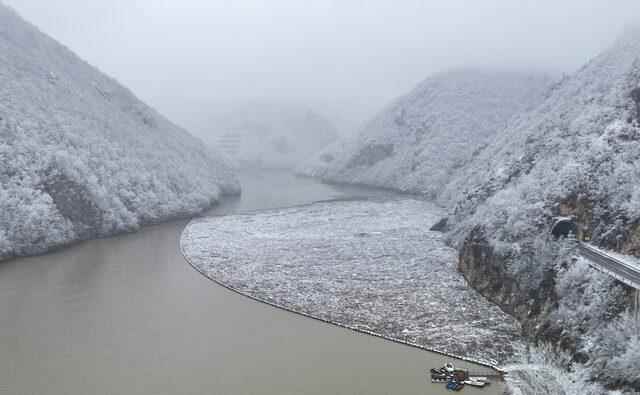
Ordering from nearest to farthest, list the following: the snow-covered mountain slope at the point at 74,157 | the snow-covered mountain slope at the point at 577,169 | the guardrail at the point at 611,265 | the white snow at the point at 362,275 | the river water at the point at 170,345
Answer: the guardrail at the point at 611,265 < the river water at the point at 170,345 < the white snow at the point at 362,275 < the snow-covered mountain slope at the point at 577,169 < the snow-covered mountain slope at the point at 74,157

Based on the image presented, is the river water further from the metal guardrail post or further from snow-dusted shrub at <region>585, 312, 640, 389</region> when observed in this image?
the metal guardrail post

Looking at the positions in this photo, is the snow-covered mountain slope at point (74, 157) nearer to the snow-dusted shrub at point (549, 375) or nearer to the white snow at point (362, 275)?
the white snow at point (362, 275)

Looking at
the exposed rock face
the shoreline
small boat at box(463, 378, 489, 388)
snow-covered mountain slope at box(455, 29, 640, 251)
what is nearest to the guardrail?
snow-covered mountain slope at box(455, 29, 640, 251)

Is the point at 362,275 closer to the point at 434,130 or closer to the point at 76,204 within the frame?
the point at 76,204

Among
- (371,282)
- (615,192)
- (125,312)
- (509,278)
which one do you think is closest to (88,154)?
(125,312)

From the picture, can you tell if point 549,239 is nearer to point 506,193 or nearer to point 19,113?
point 506,193

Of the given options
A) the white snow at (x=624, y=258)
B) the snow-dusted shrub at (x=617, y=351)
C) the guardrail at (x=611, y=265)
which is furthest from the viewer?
the white snow at (x=624, y=258)

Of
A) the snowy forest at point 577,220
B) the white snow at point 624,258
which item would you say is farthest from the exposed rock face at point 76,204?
the white snow at point 624,258
